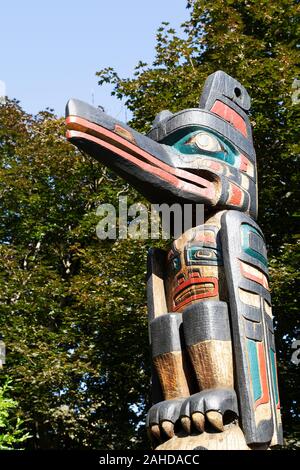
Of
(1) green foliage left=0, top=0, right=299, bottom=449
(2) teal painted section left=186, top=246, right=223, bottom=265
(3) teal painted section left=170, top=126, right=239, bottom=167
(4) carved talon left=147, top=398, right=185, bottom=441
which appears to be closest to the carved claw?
(4) carved talon left=147, top=398, right=185, bottom=441

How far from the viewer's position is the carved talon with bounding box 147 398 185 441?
5059 mm

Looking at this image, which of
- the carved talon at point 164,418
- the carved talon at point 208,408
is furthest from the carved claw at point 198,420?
the carved talon at point 164,418

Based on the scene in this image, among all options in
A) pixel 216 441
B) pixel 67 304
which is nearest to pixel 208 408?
pixel 216 441

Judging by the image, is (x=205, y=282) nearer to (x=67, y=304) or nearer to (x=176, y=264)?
(x=176, y=264)

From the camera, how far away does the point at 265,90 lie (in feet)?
40.8

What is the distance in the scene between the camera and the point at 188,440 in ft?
16.1

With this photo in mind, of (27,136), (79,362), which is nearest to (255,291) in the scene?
(79,362)

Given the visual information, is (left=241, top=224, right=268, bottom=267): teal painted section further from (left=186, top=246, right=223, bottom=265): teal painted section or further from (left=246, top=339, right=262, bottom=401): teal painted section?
(left=246, top=339, right=262, bottom=401): teal painted section

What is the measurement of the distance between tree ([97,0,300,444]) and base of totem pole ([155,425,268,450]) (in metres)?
6.50

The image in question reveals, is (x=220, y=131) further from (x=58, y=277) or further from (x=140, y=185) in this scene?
(x=58, y=277)

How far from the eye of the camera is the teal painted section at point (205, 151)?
19.5 feet

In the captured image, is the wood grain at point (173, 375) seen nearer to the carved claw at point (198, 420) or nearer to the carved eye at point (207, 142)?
the carved claw at point (198, 420)

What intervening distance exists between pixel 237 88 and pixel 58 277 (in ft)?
28.2
